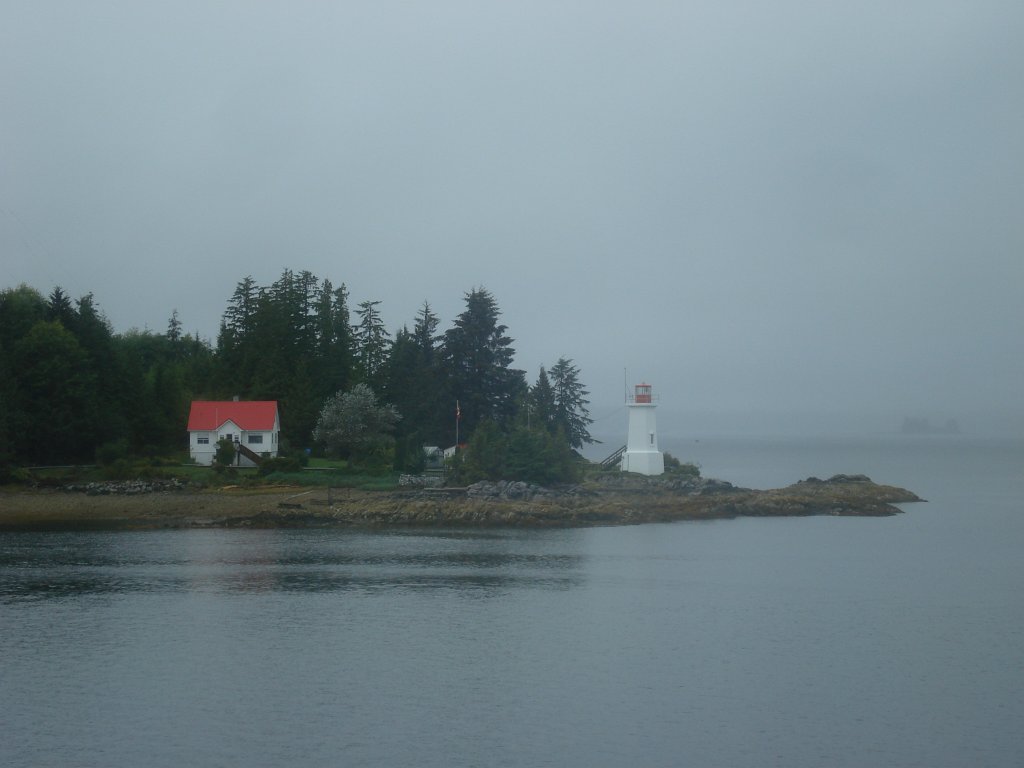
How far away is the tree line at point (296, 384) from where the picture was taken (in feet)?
165

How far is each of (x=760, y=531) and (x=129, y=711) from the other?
31096 mm

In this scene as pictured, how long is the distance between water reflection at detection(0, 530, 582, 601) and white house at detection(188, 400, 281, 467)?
13606mm

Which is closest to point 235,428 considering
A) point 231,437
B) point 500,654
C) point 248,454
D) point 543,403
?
point 231,437

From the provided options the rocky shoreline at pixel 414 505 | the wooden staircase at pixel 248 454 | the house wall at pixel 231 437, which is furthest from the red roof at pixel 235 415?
the rocky shoreline at pixel 414 505

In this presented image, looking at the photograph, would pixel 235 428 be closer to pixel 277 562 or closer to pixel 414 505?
pixel 414 505

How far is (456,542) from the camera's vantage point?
37.6 meters

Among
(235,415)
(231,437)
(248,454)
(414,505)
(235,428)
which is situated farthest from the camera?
(235,415)

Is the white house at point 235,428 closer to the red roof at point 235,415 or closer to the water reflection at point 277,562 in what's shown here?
the red roof at point 235,415

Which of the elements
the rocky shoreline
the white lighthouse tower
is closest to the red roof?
the rocky shoreline

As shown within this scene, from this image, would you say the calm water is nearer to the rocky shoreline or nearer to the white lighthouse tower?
the rocky shoreline

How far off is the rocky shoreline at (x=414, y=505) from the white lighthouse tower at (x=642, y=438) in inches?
45.0

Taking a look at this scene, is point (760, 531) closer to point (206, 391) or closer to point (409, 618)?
point (409, 618)

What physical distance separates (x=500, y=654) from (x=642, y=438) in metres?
31.2

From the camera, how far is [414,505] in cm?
4444
